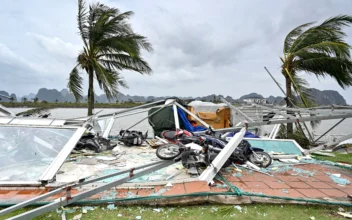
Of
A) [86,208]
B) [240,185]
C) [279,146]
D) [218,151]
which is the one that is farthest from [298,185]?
[86,208]

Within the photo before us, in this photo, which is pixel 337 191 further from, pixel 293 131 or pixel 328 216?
pixel 293 131

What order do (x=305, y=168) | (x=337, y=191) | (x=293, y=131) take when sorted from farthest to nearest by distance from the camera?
(x=293, y=131), (x=305, y=168), (x=337, y=191)

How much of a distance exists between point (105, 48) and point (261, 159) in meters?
7.74

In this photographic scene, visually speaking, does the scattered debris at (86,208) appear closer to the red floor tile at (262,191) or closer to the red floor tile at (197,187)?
the red floor tile at (197,187)

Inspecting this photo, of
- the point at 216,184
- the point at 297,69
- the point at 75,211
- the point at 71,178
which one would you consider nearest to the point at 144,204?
the point at 75,211

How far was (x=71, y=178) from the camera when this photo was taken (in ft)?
12.8

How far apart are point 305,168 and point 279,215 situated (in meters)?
2.58

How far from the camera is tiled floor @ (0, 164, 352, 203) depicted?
3.15 m

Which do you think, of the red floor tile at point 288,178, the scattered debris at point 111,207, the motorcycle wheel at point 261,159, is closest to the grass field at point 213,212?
the scattered debris at point 111,207

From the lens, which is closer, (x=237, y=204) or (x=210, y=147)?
(x=237, y=204)

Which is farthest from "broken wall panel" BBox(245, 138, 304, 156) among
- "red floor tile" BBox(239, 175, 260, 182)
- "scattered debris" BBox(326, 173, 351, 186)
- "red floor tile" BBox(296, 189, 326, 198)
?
"red floor tile" BBox(296, 189, 326, 198)

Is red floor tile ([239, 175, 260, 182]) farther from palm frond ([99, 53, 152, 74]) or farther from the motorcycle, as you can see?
palm frond ([99, 53, 152, 74])

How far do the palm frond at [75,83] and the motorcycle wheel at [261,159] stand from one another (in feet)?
26.4

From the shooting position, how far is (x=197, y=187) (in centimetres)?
329
